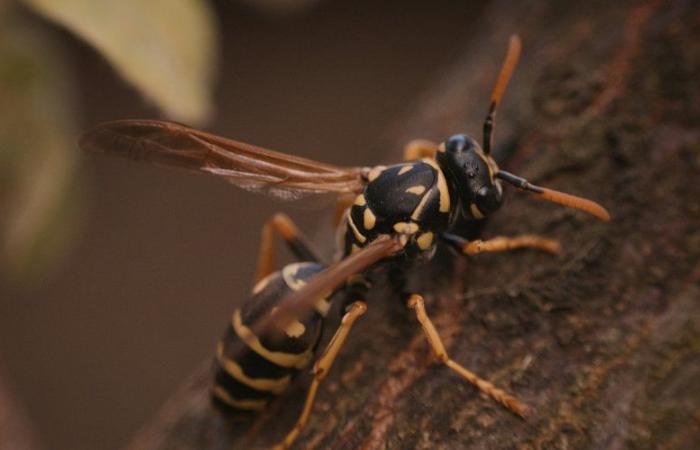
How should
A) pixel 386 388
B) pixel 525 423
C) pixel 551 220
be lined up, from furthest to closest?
1. pixel 551 220
2. pixel 386 388
3. pixel 525 423

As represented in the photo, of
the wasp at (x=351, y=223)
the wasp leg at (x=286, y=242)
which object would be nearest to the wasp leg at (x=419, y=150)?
the wasp at (x=351, y=223)

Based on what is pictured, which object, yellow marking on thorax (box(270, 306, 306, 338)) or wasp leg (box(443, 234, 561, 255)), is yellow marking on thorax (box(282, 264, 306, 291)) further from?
wasp leg (box(443, 234, 561, 255))

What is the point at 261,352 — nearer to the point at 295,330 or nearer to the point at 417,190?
the point at 295,330

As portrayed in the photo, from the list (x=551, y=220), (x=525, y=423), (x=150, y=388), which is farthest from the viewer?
(x=150, y=388)

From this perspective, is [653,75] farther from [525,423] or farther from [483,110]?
[525,423]

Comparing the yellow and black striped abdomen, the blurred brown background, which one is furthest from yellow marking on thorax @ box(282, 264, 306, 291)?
the blurred brown background

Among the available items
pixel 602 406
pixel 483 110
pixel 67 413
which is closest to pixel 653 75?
pixel 483 110

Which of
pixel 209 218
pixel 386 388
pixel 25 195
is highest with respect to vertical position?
pixel 25 195

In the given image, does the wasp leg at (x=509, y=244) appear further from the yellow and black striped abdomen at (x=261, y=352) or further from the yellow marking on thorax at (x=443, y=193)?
the yellow and black striped abdomen at (x=261, y=352)

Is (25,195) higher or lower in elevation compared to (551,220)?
higher
